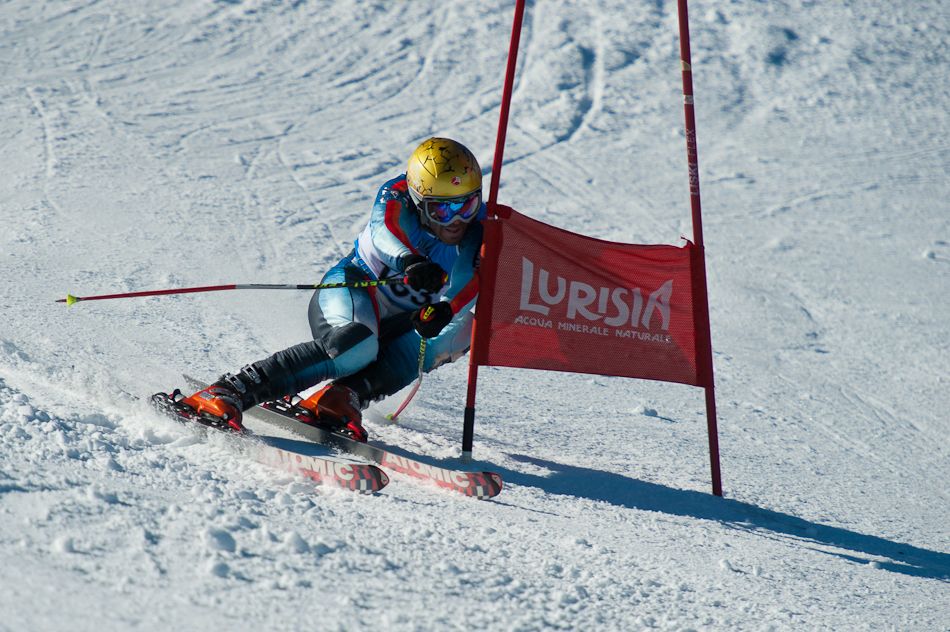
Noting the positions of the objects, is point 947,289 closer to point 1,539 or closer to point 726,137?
point 726,137

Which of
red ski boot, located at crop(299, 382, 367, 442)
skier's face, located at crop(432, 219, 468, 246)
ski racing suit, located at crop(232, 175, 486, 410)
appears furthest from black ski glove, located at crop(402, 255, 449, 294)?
red ski boot, located at crop(299, 382, 367, 442)

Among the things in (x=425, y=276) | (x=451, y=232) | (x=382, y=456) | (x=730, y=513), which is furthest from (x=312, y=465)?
(x=730, y=513)

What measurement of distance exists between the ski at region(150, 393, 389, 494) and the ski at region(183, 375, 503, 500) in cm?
22

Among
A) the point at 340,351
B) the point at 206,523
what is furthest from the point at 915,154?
the point at 206,523

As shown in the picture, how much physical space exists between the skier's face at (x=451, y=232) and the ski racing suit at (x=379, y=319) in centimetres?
3

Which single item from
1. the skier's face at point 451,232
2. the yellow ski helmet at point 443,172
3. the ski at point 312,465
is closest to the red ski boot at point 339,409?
the ski at point 312,465

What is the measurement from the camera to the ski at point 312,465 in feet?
12.6

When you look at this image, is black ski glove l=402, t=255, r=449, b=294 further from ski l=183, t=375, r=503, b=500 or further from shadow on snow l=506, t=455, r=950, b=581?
shadow on snow l=506, t=455, r=950, b=581

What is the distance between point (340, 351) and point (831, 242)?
6506mm

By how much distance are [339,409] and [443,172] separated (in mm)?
1209

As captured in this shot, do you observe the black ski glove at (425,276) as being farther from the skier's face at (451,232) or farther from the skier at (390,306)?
the skier's face at (451,232)

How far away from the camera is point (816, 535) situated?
4402 millimetres

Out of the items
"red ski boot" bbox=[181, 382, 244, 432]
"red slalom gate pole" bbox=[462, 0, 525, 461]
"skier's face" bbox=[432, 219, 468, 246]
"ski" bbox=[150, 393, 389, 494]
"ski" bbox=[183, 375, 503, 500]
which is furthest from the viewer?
"skier's face" bbox=[432, 219, 468, 246]

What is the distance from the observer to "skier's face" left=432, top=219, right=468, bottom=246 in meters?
4.74
